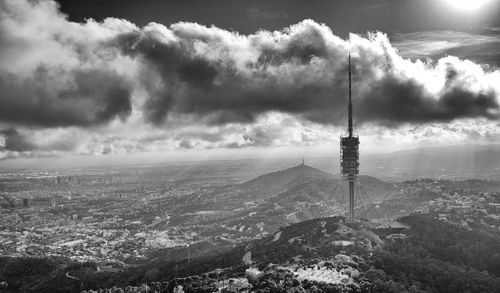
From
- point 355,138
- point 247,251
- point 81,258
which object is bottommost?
point 81,258

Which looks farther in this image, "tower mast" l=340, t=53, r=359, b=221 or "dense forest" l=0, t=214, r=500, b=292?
"tower mast" l=340, t=53, r=359, b=221

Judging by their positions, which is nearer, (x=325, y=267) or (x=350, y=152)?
(x=325, y=267)

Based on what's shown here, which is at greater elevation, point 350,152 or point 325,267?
point 350,152

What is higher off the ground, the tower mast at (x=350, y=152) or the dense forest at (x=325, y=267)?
the tower mast at (x=350, y=152)

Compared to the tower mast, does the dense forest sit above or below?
below

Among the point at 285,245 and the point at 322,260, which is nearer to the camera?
the point at 322,260

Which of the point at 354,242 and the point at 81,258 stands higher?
the point at 354,242

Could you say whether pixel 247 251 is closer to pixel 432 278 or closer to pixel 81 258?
pixel 432 278

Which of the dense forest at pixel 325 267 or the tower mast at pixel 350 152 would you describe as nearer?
the dense forest at pixel 325 267

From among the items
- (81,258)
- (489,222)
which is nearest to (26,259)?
(81,258)

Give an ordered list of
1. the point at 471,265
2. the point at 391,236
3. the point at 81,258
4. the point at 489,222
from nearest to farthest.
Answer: the point at 471,265, the point at 391,236, the point at 489,222, the point at 81,258

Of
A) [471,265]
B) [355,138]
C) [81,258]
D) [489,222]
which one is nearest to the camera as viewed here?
[471,265]
